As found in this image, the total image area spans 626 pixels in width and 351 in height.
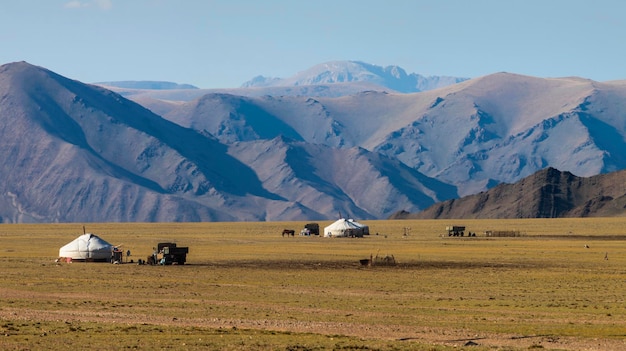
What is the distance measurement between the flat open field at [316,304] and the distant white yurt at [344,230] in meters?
59.1

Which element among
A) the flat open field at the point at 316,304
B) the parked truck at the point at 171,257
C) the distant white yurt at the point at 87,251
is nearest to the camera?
the flat open field at the point at 316,304

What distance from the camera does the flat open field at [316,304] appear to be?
37.6m

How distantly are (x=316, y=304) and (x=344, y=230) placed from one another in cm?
10300

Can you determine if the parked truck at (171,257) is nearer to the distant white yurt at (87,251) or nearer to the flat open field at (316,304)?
the flat open field at (316,304)

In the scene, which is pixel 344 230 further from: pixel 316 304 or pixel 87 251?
pixel 316 304

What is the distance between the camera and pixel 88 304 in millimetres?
50312

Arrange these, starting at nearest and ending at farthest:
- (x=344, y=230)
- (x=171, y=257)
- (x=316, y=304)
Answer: (x=316, y=304) → (x=171, y=257) → (x=344, y=230)

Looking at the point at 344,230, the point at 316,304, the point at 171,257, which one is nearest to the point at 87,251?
the point at 171,257

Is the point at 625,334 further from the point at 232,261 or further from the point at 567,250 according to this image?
the point at 567,250

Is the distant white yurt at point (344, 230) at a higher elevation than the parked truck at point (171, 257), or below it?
higher

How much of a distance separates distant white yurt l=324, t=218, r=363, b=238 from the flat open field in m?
59.1

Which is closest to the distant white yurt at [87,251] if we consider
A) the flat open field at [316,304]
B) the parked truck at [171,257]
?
the flat open field at [316,304]

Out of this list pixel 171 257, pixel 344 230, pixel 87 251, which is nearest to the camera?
pixel 171 257

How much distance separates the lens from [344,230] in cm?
15425
